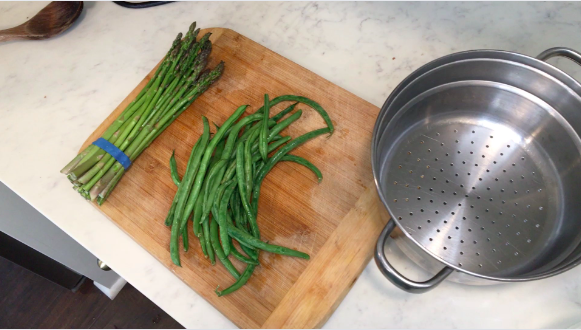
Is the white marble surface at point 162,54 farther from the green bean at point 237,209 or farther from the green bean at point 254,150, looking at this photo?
the green bean at point 254,150

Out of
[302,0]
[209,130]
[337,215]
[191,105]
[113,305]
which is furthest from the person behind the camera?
[113,305]

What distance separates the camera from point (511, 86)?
57.1 inches

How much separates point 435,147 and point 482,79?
0.29m

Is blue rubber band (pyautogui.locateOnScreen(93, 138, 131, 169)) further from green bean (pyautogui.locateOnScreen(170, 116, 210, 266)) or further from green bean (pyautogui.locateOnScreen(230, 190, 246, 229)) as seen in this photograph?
green bean (pyautogui.locateOnScreen(230, 190, 246, 229))

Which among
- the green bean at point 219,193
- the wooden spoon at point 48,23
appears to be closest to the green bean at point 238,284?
the green bean at point 219,193

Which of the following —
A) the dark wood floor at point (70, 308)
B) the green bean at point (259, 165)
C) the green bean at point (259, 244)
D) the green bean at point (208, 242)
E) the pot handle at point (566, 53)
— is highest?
the pot handle at point (566, 53)

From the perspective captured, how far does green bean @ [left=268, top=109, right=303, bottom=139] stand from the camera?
1.52 meters

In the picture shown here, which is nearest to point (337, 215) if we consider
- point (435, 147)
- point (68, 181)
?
point (435, 147)

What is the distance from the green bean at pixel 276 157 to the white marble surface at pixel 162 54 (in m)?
0.34

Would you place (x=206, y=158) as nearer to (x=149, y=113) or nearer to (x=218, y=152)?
(x=218, y=152)

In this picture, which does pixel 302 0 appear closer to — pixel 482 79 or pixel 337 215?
pixel 482 79

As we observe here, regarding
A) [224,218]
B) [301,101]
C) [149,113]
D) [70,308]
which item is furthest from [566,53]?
[70,308]

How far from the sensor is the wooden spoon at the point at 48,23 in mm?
1857

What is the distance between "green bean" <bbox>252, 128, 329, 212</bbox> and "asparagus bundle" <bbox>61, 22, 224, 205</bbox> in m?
0.42
